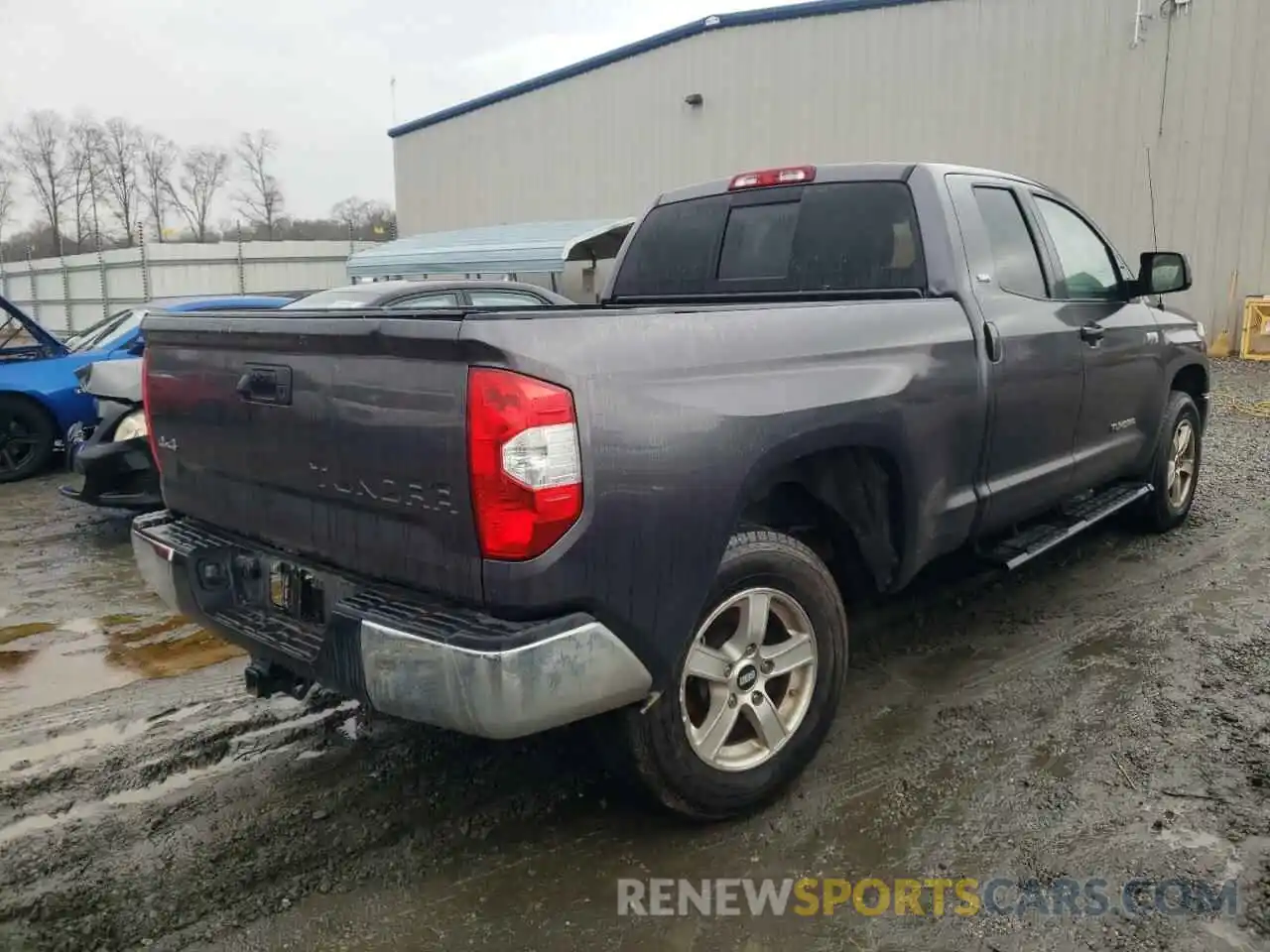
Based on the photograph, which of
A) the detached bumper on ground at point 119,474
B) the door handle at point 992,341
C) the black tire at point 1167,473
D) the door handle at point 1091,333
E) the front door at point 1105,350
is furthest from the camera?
the detached bumper on ground at point 119,474

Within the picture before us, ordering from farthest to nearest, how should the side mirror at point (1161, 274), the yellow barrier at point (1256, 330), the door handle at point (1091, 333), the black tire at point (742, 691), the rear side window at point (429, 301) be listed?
the yellow barrier at point (1256, 330), the rear side window at point (429, 301), the side mirror at point (1161, 274), the door handle at point (1091, 333), the black tire at point (742, 691)

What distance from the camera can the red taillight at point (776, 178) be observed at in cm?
403

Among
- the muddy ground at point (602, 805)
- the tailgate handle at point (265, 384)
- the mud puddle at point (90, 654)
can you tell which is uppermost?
the tailgate handle at point (265, 384)

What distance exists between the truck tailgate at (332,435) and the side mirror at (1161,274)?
3964 millimetres

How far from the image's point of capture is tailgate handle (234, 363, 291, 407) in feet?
8.73

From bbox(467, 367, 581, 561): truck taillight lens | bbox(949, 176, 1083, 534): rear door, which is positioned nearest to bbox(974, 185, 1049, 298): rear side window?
bbox(949, 176, 1083, 534): rear door

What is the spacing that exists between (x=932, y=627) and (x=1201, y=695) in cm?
112

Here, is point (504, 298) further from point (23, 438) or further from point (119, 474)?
point (23, 438)

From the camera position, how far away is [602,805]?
3031 millimetres

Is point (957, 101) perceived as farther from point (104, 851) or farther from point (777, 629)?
point (104, 851)

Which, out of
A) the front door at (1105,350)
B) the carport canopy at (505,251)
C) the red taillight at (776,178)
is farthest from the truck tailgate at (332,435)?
the carport canopy at (505,251)

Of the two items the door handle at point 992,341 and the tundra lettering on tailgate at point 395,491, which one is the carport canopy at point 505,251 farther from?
the tundra lettering on tailgate at point 395,491

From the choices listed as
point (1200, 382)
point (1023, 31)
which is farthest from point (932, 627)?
point (1023, 31)

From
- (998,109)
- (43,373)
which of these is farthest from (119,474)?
(998,109)
